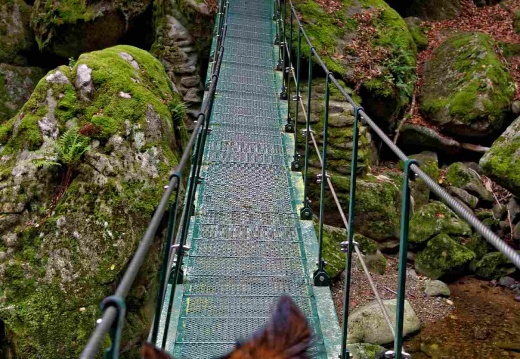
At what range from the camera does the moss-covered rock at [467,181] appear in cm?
845

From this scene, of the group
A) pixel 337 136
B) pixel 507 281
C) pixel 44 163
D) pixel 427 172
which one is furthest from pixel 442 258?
pixel 44 163

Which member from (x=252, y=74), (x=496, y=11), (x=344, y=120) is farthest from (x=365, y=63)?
(x=496, y=11)

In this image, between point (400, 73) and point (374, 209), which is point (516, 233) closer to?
point (374, 209)

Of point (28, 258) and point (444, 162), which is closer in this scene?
point (28, 258)

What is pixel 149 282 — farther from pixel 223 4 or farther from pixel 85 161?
pixel 223 4

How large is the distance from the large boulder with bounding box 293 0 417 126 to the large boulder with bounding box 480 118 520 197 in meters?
1.97

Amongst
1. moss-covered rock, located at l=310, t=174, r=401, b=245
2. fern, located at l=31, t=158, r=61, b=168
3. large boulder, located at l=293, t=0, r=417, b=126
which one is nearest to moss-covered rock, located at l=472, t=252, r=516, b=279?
moss-covered rock, located at l=310, t=174, r=401, b=245

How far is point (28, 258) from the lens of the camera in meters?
4.16

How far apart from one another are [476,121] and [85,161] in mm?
7202

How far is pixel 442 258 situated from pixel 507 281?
903 millimetres

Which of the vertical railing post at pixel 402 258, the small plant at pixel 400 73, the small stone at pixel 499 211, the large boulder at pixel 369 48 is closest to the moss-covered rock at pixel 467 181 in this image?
the small stone at pixel 499 211

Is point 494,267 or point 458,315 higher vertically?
point 494,267

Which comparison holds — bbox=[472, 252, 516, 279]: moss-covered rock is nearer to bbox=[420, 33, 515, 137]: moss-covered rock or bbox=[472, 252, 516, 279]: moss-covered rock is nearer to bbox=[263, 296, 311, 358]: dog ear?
bbox=[420, 33, 515, 137]: moss-covered rock

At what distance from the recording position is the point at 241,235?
3791 millimetres
